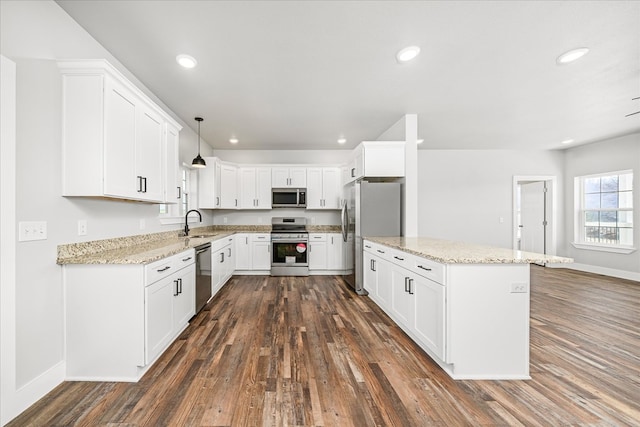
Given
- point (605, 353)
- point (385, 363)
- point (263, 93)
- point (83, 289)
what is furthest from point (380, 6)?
point (605, 353)

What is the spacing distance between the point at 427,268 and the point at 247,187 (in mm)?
4189

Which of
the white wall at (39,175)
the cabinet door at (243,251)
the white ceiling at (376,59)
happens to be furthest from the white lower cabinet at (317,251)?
the white wall at (39,175)

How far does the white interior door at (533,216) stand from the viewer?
602 centimetres

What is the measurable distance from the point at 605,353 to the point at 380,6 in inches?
135

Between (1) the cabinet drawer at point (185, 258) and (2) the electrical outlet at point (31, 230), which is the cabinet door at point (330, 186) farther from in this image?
(2) the electrical outlet at point (31, 230)

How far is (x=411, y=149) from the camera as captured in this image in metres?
3.84

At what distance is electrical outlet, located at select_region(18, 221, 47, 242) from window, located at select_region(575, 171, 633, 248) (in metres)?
8.30

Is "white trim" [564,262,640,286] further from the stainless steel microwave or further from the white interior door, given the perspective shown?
the stainless steel microwave

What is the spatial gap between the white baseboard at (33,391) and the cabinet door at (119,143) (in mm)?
1281

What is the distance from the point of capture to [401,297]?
2.67 m

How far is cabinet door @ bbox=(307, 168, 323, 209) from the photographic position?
18.0 ft

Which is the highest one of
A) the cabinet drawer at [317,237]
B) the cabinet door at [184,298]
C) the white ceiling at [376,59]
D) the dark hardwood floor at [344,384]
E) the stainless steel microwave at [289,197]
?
the white ceiling at [376,59]

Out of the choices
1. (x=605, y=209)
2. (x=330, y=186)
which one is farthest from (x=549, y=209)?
(x=330, y=186)

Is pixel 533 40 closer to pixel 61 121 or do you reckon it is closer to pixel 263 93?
pixel 263 93
